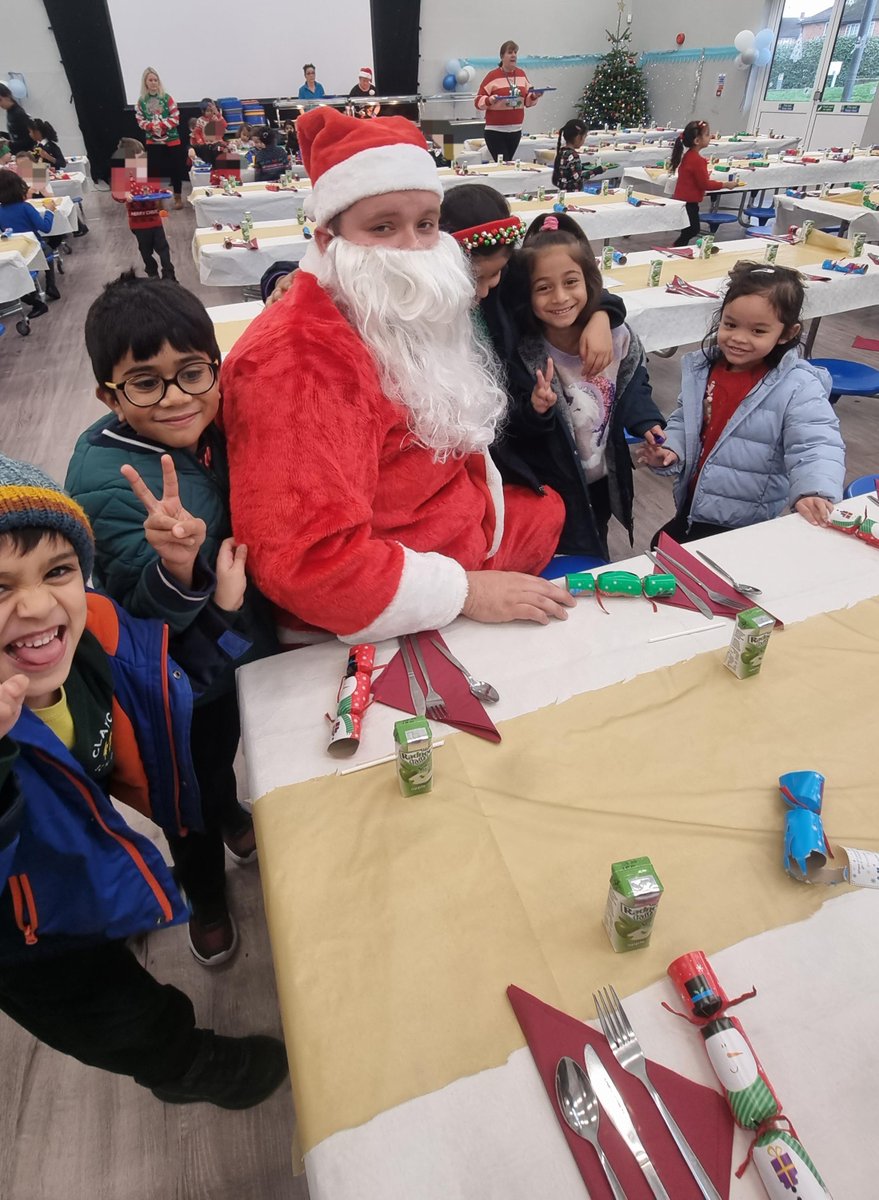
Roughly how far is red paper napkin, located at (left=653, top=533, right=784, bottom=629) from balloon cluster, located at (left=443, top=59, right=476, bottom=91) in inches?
515

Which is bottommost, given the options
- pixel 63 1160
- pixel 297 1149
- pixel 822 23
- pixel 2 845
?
pixel 63 1160

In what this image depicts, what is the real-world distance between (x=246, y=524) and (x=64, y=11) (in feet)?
41.9

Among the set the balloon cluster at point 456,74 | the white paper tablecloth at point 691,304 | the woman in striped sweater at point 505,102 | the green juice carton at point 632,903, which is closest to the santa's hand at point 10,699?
the green juice carton at point 632,903

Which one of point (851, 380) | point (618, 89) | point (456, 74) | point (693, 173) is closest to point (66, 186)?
point (693, 173)

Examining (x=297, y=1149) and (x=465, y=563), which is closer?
(x=297, y=1149)

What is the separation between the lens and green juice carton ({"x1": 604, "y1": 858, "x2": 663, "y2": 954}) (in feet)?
2.24

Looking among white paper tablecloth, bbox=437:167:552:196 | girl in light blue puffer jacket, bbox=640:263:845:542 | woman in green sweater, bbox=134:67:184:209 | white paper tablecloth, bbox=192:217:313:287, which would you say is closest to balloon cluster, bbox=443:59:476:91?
woman in green sweater, bbox=134:67:184:209

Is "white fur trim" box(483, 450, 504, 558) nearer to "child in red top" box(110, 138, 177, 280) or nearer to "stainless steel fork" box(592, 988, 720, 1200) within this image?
"stainless steel fork" box(592, 988, 720, 1200)

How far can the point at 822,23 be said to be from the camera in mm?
9047

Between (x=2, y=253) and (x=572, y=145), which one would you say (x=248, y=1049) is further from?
(x=572, y=145)

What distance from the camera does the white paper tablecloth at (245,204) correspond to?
548 centimetres

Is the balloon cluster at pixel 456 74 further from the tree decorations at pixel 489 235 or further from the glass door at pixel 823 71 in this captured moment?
the tree decorations at pixel 489 235

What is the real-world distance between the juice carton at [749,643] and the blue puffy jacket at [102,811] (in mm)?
864

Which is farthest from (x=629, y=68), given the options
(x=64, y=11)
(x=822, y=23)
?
(x=64, y=11)
